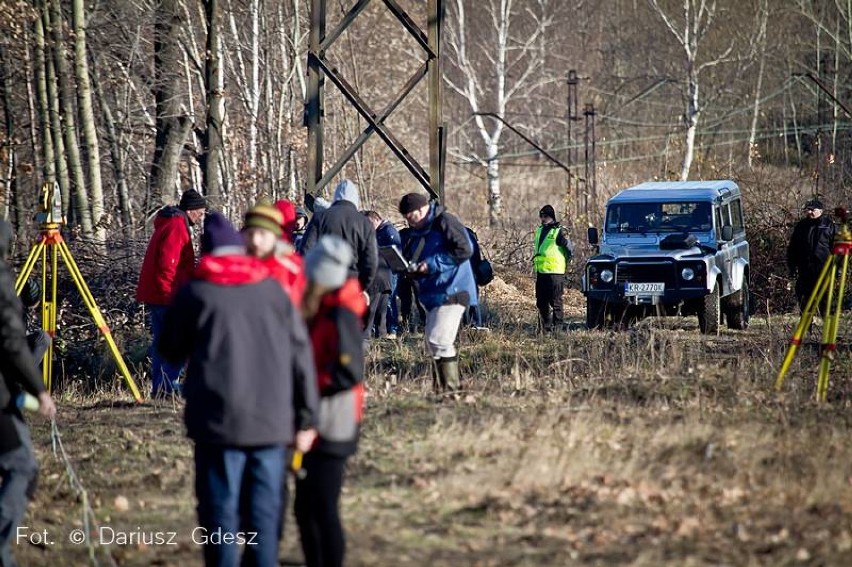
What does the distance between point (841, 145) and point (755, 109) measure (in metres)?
3.77

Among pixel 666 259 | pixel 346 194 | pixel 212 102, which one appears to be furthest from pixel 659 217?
pixel 346 194

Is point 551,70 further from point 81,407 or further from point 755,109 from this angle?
point 81,407

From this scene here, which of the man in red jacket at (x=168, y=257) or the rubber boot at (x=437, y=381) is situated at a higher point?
the man in red jacket at (x=168, y=257)

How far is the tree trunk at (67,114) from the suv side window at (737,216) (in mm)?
8981

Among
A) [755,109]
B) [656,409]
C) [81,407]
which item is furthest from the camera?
[755,109]

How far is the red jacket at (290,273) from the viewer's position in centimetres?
600

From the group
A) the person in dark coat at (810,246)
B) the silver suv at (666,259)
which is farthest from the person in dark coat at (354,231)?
the person in dark coat at (810,246)

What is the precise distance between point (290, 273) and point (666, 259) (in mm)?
10731

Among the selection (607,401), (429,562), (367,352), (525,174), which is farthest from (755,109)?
(429,562)

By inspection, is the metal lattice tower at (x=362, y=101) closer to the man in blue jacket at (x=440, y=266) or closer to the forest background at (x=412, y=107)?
the forest background at (x=412, y=107)

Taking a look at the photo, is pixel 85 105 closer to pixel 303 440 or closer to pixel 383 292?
pixel 383 292

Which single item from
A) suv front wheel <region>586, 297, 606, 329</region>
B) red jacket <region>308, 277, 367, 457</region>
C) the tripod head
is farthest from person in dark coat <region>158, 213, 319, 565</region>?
suv front wheel <region>586, 297, 606, 329</region>

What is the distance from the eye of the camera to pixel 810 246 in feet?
52.5

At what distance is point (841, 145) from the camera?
125 feet
